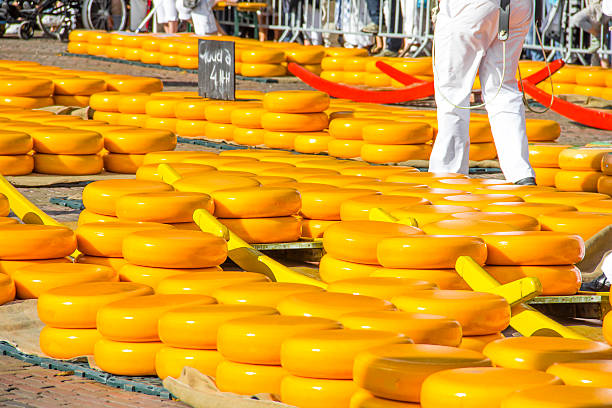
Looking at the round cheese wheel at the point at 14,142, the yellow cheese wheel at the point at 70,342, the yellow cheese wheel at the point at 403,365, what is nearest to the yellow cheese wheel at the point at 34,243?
the yellow cheese wheel at the point at 70,342

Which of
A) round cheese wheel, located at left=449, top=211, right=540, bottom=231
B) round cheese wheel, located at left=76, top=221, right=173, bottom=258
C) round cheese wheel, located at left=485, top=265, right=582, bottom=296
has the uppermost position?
round cheese wheel, located at left=449, top=211, right=540, bottom=231

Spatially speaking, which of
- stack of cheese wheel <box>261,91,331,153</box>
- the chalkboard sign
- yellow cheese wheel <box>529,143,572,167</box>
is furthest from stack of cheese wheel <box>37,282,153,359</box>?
the chalkboard sign

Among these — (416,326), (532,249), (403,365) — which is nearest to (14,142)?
(532,249)

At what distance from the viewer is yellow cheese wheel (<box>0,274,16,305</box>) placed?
11.0ft

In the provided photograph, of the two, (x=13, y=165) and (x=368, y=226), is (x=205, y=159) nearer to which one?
(x=13, y=165)

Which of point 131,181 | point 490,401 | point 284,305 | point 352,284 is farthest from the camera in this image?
point 131,181

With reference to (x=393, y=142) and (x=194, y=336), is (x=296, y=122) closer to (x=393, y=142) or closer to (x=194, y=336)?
(x=393, y=142)

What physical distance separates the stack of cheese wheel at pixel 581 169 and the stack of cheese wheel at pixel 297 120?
1663mm

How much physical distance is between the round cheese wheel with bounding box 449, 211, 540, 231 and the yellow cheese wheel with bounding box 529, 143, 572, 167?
6.01 feet

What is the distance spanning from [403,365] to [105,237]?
5.27ft

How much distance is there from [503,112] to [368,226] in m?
1.93

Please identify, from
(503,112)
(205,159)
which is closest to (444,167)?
(503,112)

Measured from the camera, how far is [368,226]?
354 centimetres

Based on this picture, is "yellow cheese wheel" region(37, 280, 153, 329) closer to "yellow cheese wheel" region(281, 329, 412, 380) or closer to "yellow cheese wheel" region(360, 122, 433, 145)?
"yellow cheese wheel" region(281, 329, 412, 380)
